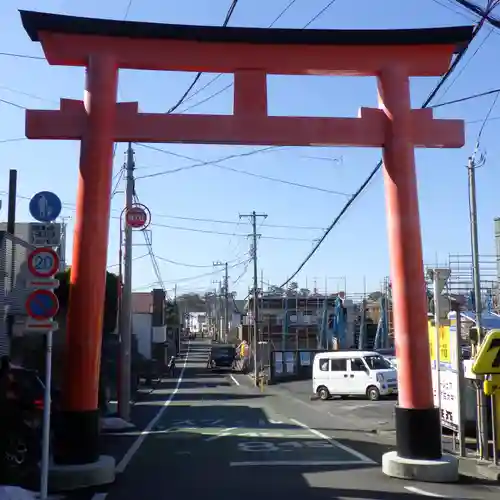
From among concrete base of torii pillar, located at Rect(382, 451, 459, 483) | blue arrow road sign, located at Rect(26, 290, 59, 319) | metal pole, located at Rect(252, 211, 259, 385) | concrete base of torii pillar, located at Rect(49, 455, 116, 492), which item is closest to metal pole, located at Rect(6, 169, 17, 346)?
concrete base of torii pillar, located at Rect(49, 455, 116, 492)

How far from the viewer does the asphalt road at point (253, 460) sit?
28.8ft

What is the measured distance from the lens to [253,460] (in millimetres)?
11367

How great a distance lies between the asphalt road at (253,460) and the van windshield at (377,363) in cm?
652

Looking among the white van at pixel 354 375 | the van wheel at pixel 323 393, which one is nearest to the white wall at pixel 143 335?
the white van at pixel 354 375

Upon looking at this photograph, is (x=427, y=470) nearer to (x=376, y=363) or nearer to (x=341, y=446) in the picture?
(x=341, y=446)

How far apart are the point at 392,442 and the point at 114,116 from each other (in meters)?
9.18

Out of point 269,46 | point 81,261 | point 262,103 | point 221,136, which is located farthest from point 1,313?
point 269,46

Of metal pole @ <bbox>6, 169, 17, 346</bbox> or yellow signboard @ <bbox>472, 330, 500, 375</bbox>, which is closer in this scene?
yellow signboard @ <bbox>472, 330, 500, 375</bbox>

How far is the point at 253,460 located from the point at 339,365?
58.3ft

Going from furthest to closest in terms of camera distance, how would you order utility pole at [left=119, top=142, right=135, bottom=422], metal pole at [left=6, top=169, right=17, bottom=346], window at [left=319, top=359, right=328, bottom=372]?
window at [left=319, top=359, right=328, bottom=372], utility pole at [left=119, top=142, right=135, bottom=422], metal pole at [left=6, top=169, right=17, bottom=346]

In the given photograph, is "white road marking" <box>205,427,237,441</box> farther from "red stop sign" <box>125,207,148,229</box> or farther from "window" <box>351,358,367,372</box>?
"window" <box>351,358,367,372</box>

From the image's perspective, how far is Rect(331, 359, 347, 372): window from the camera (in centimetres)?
2850

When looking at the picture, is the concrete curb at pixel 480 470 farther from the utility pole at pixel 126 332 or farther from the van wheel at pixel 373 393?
the van wheel at pixel 373 393

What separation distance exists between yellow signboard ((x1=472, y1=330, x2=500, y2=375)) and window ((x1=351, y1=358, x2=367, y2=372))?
18.0 meters
